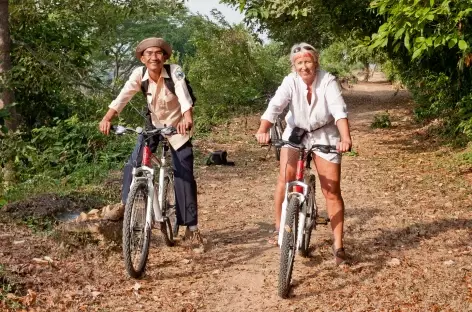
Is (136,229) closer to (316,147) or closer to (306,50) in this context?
(316,147)

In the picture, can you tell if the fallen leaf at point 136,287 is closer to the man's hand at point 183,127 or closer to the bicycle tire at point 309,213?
the man's hand at point 183,127

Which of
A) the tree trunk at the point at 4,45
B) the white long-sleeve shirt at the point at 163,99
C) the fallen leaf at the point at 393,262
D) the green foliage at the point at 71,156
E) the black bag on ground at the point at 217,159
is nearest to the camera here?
the white long-sleeve shirt at the point at 163,99

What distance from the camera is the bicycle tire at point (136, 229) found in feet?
16.6

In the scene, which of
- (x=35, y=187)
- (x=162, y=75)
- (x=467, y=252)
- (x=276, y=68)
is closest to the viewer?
(x=162, y=75)

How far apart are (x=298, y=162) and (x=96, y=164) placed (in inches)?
252

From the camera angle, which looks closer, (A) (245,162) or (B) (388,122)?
(A) (245,162)

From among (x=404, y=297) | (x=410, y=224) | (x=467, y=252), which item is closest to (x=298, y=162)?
(x=404, y=297)

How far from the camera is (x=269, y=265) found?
583 centimetres

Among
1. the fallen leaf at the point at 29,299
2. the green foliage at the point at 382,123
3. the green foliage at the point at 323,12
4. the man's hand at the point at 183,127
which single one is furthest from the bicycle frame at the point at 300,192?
the green foliage at the point at 382,123

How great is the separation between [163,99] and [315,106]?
1.40 metres

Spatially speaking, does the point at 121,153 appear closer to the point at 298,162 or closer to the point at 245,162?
the point at 245,162

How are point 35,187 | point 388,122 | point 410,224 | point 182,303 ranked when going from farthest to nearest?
point 388,122 → point 35,187 → point 410,224 → point 182,303

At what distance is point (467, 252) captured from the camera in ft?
20.1

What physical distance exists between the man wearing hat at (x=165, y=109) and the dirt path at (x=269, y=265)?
67 centimetres
